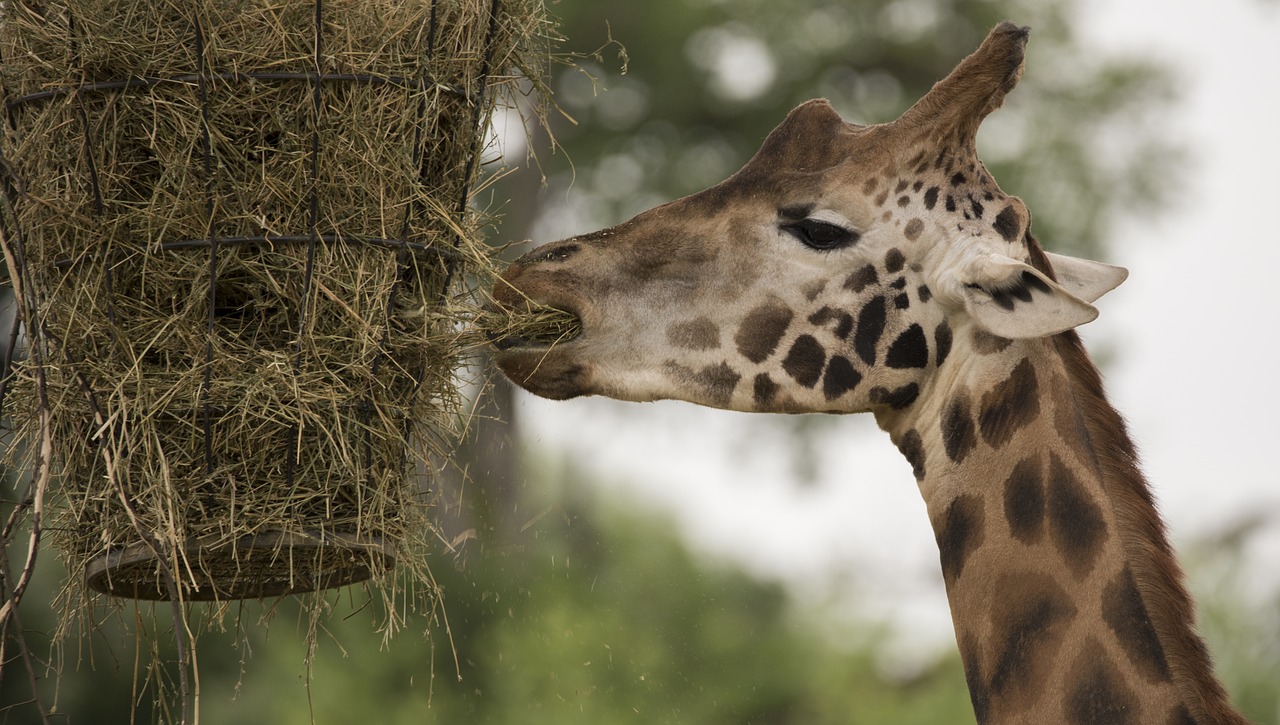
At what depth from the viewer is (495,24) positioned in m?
3.30

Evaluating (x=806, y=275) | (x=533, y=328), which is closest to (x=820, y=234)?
(x=806, y=275)

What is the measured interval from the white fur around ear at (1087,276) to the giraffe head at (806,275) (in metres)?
0.42

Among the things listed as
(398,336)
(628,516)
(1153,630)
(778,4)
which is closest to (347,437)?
(398,336)

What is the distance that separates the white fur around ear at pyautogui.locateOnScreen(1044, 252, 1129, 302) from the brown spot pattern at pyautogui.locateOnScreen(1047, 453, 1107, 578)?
2.62 feet

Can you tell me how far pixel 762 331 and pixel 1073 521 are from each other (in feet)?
2.83

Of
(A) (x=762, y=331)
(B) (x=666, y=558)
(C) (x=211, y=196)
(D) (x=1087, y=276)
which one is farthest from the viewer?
(B) (x=666, y=558)

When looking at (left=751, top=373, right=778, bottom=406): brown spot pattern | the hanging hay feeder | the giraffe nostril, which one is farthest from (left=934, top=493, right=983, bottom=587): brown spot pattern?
the hanging hay feeder

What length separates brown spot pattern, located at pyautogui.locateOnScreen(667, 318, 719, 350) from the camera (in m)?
3.51

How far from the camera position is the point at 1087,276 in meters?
3.80

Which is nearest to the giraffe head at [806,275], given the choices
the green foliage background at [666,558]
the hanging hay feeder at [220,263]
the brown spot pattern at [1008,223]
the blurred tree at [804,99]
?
the brown spot pattern at [1008,223]

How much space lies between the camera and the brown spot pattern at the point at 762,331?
3457 millimetres

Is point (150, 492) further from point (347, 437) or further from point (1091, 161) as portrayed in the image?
point (1091, 161)

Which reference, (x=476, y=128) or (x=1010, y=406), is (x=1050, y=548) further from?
(x=476, y=128)

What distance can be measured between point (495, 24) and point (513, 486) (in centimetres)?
750
